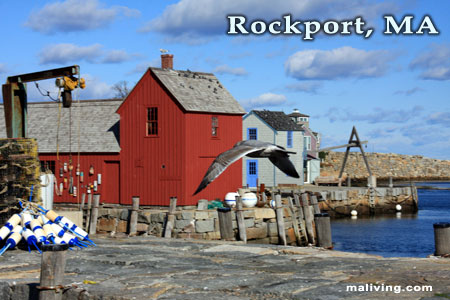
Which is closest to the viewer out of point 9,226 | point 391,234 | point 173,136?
point 9,226

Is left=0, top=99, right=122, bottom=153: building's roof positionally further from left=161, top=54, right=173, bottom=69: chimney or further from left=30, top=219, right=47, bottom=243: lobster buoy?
left=30, top=219, right=47, bottom=243: lobster buoy

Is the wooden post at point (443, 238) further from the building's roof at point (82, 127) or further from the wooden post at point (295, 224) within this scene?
the building's roof at point (82, 127)

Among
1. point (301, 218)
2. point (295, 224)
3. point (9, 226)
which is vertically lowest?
point (295, 224)

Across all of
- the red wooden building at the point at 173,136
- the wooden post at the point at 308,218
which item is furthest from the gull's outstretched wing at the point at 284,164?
the red wooden building at the point at 173,136

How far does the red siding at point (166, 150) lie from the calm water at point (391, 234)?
289 inches

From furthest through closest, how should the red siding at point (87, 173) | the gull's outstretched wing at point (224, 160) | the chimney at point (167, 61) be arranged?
1. the chimney at point (167, 61)
2. the red siding at point (87, 173)
3. the gull's outstretched wing at point (224, 160)

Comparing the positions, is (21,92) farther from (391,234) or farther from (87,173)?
(391,234)

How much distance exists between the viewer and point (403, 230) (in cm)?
3916

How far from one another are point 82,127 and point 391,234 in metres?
18.3

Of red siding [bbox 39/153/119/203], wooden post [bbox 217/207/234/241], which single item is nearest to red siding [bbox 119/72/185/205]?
red siding [bbox 39/153/119/203]

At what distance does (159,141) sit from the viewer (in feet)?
98.4

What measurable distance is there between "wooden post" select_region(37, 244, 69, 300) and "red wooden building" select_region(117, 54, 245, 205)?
64.9 feet

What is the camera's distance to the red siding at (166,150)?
29.3 meters

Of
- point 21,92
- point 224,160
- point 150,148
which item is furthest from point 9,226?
point 150,148
